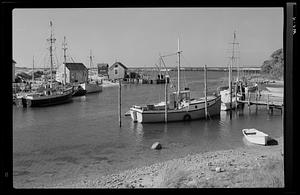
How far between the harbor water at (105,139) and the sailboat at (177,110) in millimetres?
197

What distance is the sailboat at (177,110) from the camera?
7.77m

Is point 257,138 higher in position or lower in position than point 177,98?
lower

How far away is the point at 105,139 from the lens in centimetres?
588

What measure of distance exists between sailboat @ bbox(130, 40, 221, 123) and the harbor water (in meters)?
0.20

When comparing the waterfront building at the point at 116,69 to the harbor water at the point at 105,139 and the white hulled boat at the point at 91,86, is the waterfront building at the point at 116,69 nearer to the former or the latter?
the harbor water at the point at 105,139

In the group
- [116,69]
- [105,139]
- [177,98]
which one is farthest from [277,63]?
[177,98]

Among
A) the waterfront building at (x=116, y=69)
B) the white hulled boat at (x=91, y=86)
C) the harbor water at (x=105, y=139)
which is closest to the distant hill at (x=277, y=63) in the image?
the harbor water at (x=105, y=139)

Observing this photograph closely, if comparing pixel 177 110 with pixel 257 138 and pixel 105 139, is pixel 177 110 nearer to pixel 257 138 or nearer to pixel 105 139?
pixel 105 139

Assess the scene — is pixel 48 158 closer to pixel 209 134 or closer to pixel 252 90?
pixel 209 134

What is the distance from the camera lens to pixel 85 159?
180 inches

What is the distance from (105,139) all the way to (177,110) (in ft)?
8.34
